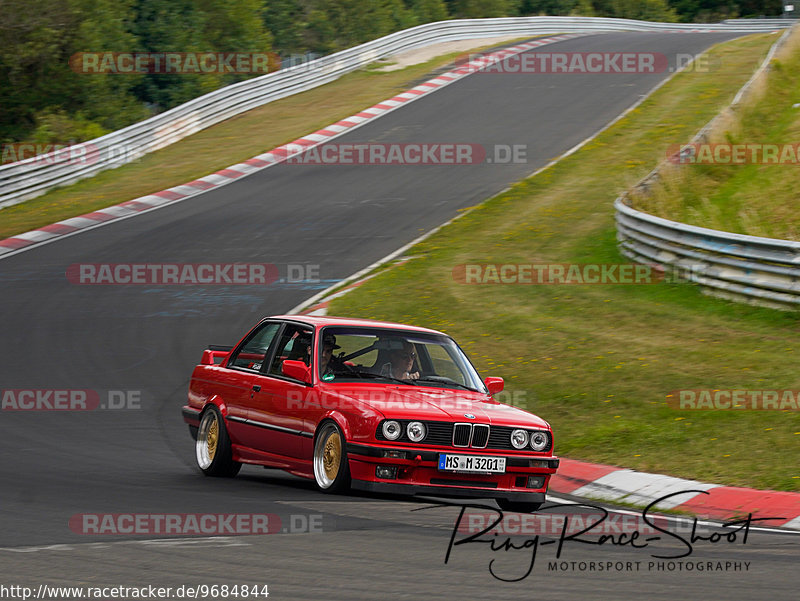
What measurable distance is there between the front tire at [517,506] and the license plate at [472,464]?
0.30m

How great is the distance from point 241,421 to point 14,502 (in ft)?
7.24

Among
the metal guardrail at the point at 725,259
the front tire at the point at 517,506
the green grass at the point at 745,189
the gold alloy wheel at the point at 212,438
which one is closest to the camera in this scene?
the front tire at the point at 517,506

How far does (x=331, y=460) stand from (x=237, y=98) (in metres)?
29.9

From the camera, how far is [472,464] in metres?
8.60

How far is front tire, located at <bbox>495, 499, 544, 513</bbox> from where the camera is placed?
8.75m

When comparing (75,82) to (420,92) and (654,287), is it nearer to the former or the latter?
(420,92)

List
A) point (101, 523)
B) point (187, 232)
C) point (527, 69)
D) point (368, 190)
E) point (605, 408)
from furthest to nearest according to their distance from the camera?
point (527, 69)
point (368, 190)
point (187, 232)
point (605, 408)
point (101, 523)

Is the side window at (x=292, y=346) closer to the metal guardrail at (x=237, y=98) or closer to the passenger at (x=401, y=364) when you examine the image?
the passenger at (x=401, y=364)

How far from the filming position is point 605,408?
12.3m

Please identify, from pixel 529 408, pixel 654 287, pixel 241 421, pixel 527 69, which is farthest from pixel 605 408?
pixel 527 69

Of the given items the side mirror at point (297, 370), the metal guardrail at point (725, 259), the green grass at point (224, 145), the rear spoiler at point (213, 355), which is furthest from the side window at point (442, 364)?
the green grass at point (224, 145)

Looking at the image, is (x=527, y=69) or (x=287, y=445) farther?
(x=527, y=69)

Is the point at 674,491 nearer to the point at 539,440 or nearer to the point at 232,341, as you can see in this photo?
the point at 539,440

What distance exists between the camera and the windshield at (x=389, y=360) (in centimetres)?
953
